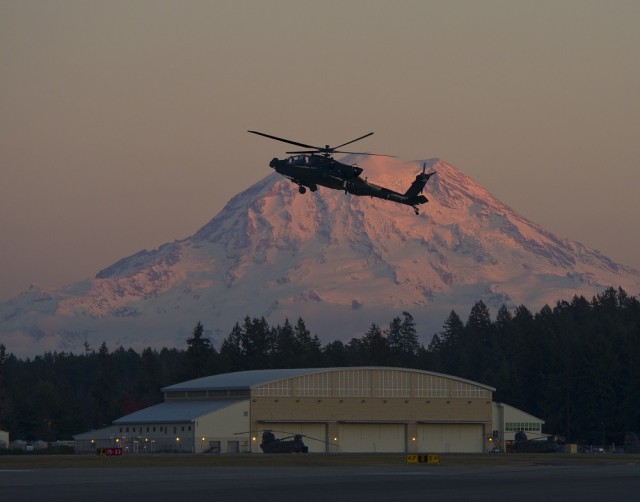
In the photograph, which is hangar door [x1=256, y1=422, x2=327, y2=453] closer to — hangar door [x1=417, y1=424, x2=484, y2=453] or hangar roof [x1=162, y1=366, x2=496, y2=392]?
hangar roof [x1=162, y1=366, x2=496, y2=392]

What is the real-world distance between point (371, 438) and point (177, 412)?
21.6 metres

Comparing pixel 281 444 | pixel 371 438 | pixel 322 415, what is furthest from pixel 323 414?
pixel 281 444

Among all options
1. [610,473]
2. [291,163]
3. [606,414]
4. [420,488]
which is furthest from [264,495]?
[606,414]

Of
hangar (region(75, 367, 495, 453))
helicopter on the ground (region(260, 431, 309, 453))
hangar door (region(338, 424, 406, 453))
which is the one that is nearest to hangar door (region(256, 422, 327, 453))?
hangar (region(75, 367, 495, 453))

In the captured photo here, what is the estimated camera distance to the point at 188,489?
210ft

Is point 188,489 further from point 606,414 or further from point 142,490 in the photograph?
point 606,414

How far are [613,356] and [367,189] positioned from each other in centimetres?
9328

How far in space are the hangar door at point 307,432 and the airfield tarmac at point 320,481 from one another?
5097 cm

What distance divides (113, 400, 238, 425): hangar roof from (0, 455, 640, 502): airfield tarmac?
50.8 metres

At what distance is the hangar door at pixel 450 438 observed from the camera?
510ft

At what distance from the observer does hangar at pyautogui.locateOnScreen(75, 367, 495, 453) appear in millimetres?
145375

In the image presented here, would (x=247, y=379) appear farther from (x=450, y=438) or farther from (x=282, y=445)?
(x=450, y=438)

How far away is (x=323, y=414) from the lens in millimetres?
151625

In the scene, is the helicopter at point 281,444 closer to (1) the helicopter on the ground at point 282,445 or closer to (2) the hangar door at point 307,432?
(1) the helicopter on the ground at point 282,445
